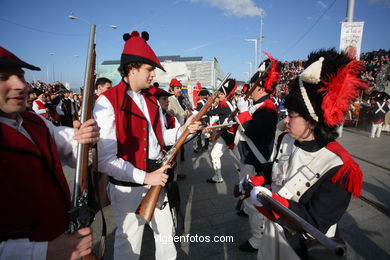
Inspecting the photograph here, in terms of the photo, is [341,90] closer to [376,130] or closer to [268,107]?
[268,107]

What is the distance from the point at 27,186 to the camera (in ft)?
3.56

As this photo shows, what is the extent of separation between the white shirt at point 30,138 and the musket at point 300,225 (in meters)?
1.39

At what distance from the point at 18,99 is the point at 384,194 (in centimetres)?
655

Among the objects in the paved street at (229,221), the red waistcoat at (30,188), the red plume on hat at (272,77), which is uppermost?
the red plume on hat at (272,77)

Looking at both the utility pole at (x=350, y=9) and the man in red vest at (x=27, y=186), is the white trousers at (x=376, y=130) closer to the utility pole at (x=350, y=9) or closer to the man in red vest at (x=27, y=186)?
the utility pole at (x=350, y=9)

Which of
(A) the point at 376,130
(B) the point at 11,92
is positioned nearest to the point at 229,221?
(B) the point at 11,92

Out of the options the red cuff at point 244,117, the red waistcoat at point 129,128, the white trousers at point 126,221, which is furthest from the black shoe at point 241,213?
the red waistcoat at point 129,128

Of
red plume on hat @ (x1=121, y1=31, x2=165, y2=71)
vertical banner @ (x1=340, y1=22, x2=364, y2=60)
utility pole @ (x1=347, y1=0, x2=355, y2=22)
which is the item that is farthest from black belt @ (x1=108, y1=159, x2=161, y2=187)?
utility pole @ (x1=347, y1=0, x2=355, y2=22)

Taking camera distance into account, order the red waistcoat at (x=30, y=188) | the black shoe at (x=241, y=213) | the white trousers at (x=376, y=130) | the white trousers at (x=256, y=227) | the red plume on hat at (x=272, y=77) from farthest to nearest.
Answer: the white trousers at (x=376, y=130)
the black shoe at (x=241, y=213)
the red plume on hat at (x=272, y=77)
the white trousers at (x=256, y=227)
the red waistcoat at (x=30, y=188)

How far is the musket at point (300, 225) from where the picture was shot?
0.90 meters

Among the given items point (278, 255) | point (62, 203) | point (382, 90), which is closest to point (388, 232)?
point (278, 255)

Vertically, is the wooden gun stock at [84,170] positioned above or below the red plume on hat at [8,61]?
below

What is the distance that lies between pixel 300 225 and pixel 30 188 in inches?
61.4

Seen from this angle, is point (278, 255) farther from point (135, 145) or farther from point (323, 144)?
point (135, 145)
